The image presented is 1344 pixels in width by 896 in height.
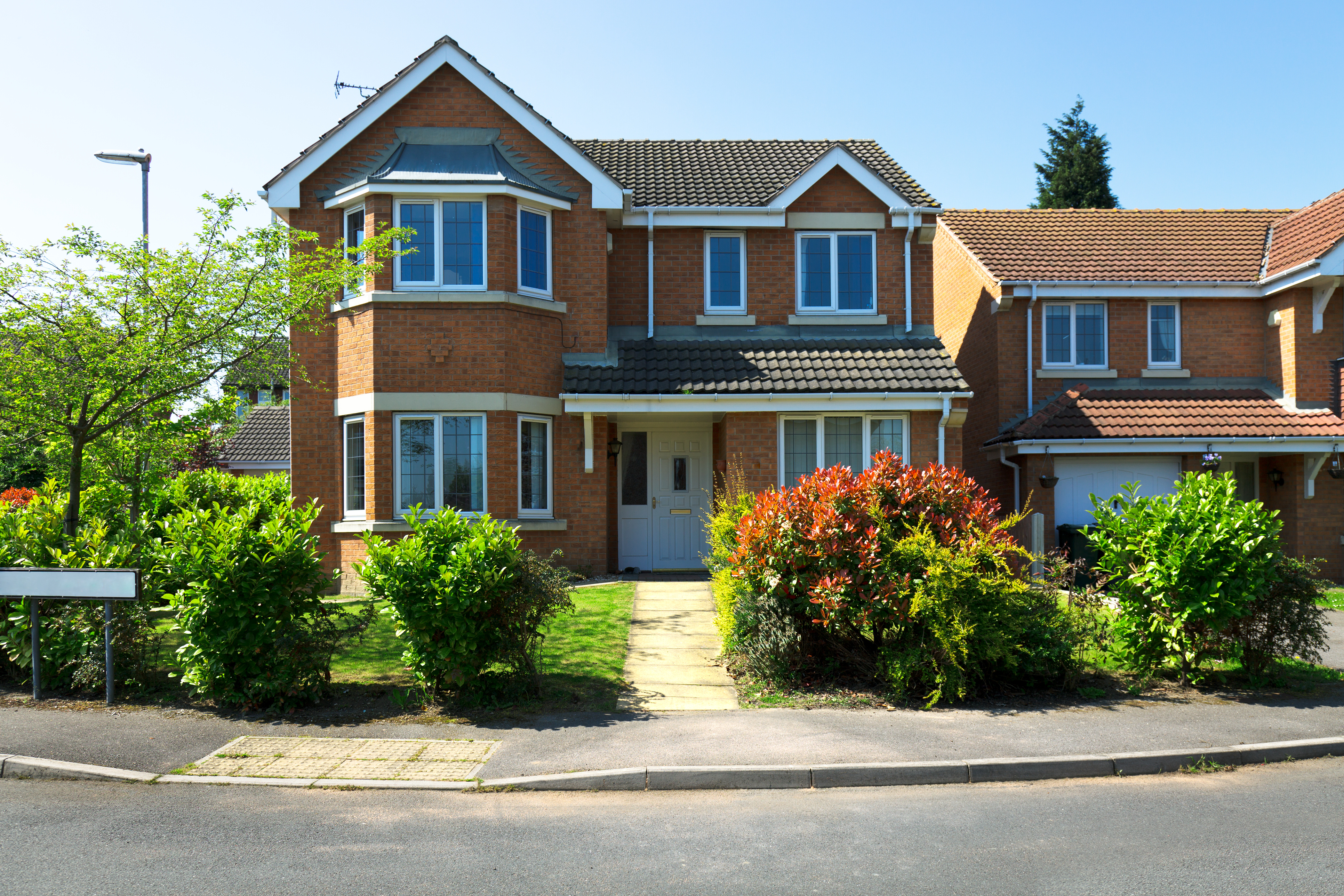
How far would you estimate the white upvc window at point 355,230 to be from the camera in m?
14.3

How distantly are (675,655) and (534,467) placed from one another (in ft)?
19.2

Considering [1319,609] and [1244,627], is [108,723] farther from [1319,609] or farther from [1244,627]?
[1319,609]

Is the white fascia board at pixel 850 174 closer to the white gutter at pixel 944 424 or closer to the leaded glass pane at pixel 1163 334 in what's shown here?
the white gutter at pixel 944 424

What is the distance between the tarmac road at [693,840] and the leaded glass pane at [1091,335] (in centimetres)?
1343

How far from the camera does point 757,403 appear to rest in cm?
1461

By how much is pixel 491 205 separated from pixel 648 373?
363cm

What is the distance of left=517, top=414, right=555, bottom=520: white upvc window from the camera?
1446 cm

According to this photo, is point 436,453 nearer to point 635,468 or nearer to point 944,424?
point 635,468

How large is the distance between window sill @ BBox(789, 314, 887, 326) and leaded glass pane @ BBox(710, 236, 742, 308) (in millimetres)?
1081

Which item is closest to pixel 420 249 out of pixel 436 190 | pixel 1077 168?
pixel 436 190

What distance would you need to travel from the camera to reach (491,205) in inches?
553

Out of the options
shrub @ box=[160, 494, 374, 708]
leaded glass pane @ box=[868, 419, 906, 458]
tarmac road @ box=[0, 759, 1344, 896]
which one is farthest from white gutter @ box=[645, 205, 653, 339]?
tarmac road @ box=[0, 759, 1344, 896]

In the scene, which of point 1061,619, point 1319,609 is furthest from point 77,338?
point 1319,609

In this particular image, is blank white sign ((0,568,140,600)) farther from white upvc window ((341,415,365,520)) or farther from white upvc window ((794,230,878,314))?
white upvc window ((794,230,878,314))
